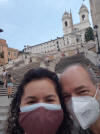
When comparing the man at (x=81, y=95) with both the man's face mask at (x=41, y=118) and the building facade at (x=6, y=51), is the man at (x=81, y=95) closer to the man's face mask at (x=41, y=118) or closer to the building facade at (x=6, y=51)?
the man's face mask at (x=41, y=118)

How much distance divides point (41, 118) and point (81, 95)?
0.68m

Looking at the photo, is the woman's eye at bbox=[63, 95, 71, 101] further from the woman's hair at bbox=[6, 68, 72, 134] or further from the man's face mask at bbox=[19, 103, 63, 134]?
the man's face mask at bbox=[19, 103, 63, 134]

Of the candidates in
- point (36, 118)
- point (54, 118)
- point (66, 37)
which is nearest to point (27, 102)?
point (36, 118)

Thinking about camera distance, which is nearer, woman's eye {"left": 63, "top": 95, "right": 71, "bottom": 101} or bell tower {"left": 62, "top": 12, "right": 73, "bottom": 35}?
woman's eye {"left": 63, "top": 95, "right": 71, "bottom": 101}

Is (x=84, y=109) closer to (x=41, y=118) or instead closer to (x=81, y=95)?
(x=81, y=95)

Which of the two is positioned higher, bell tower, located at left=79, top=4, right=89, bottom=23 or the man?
bell tower, located at left=79, top=4, right=89, bottom=23

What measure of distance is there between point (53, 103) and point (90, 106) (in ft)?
1.76

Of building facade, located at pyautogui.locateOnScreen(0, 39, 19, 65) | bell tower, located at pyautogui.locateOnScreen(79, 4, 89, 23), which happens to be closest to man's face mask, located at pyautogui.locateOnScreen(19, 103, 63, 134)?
building facade, located at pyautogui.locateOnScreen(0, 39, 19, 65)

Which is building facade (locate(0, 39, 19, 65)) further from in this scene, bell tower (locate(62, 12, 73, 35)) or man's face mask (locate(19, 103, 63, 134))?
man's face mask (locate(19, 103, 63, 134))

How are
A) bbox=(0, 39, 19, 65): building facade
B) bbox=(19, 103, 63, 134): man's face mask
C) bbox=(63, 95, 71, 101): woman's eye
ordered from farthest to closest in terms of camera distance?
bbox=(0, 39, 19, 65): building facade → bbox=(63, 95, 71, 101): woman's eye → bbox=(19, 103, 63, 134): man's face mask

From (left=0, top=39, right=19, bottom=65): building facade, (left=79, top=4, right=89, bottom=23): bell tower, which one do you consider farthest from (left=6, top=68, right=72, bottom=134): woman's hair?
(left=79, top=4, right=89, bottom=23): bell tower

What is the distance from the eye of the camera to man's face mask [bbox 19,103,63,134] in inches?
72.6

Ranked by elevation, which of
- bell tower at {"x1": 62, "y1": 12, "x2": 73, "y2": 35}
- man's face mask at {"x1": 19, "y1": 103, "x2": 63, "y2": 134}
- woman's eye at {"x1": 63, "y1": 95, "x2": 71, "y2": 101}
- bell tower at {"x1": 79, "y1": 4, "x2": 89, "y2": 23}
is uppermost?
bell tower at {"x1": 79, "y1": 4, "x2": 89, "y2": 23}

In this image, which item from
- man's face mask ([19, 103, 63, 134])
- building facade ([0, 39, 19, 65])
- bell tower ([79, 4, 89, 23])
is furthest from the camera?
bell tower ([79, 4, 89, 23])
